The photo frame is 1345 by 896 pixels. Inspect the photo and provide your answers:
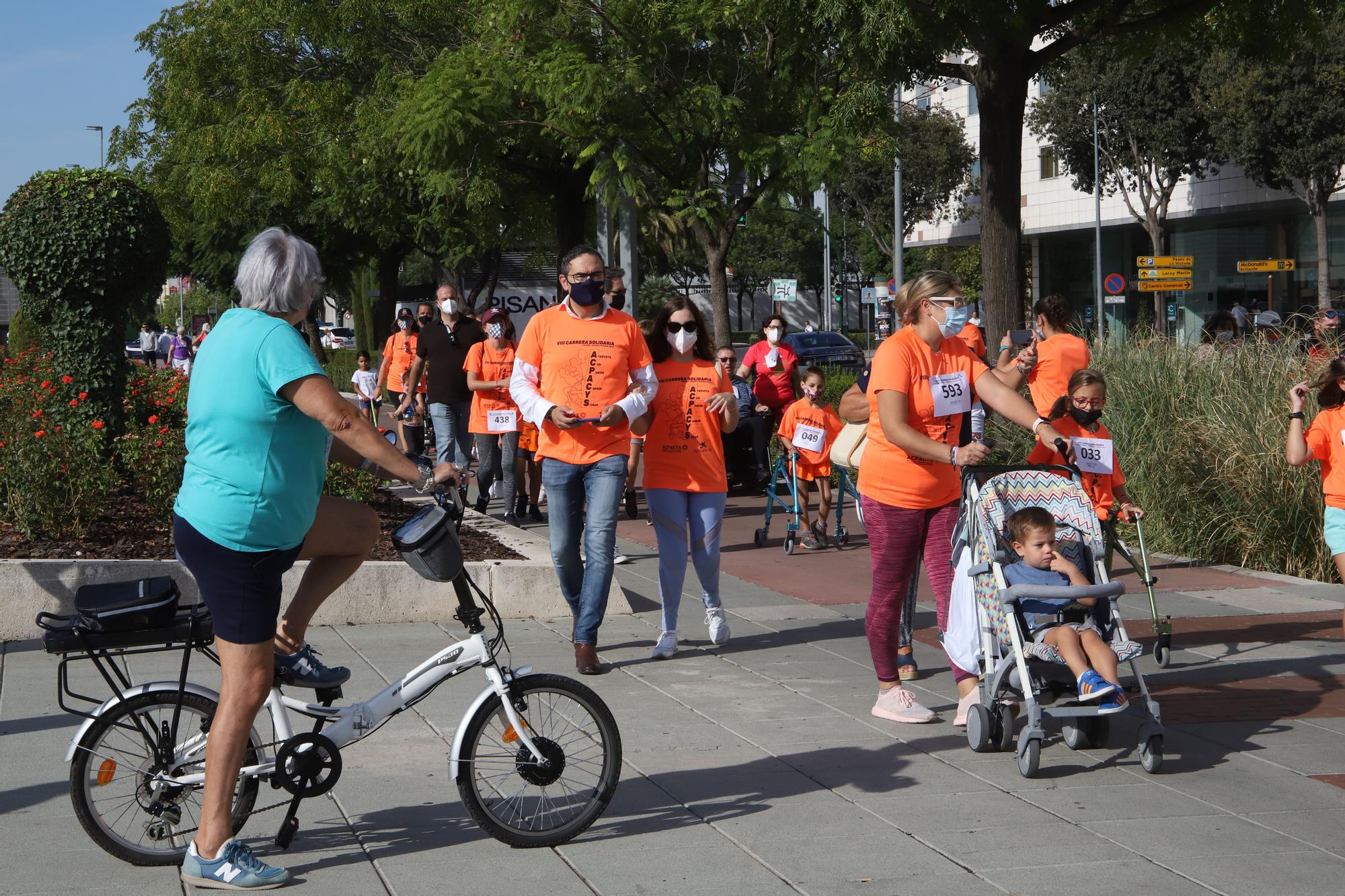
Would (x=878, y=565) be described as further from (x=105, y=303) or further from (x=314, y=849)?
(x=105, y=303)

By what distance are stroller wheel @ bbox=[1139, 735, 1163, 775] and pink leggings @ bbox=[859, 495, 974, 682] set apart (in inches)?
35.2

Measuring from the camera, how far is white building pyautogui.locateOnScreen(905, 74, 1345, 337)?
44.4 metres

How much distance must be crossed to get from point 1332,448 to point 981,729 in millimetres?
2451

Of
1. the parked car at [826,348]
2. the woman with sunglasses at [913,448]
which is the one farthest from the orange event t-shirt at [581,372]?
the parked car at [826,348]

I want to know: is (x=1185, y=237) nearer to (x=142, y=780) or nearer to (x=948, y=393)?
(x=948, y=393)

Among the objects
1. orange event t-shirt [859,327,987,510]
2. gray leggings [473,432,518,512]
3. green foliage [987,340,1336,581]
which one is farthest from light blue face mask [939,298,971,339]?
gray leggings [473,432,518,512]

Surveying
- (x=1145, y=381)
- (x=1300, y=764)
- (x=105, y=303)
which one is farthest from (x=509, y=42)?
(x=1300, y=764)

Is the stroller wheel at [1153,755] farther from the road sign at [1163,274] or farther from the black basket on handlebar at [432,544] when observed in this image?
the road sign at [1163,274]

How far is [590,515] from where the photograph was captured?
7.15 m

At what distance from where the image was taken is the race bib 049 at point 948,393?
6164mm

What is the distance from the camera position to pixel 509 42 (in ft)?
62.1

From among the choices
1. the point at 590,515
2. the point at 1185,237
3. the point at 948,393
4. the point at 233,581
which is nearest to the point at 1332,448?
the point at 948,393

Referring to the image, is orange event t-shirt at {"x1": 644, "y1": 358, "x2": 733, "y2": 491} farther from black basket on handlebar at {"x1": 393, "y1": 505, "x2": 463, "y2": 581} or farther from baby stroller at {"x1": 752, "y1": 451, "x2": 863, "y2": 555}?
baby stroller at {"x1": 752, "y1": 451, "x2": 863, "y2": 555}

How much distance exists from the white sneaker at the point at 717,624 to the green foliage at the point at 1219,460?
4.67 m
